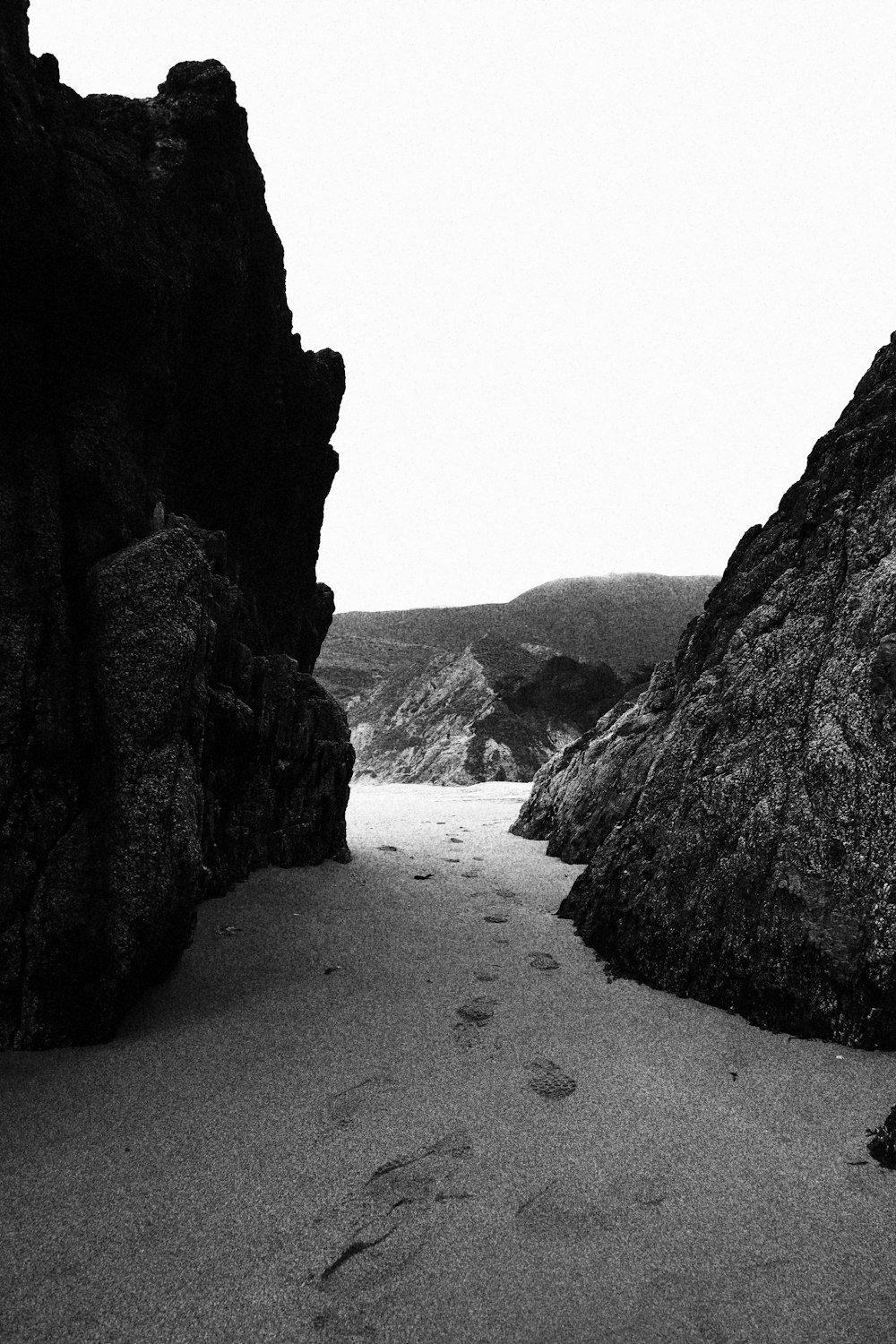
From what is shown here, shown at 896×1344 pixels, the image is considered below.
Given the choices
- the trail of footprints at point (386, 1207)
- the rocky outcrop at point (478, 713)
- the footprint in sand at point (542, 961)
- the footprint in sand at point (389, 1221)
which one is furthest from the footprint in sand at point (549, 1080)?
the rocky outcrop at point (478, 713)

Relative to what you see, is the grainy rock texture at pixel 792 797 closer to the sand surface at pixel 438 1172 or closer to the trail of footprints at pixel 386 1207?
the sand surface at pixel 438 1172

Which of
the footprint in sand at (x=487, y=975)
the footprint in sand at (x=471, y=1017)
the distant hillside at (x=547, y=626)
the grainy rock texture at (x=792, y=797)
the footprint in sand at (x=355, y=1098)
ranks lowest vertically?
the footprint in sand at (x=487, y=975)

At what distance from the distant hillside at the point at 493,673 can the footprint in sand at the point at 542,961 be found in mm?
24122

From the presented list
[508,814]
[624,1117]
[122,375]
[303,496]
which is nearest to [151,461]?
[122,375]

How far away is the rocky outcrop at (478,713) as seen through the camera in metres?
31.2

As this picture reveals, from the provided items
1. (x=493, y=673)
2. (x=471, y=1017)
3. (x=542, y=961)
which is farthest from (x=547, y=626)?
(x=471, y=1017)

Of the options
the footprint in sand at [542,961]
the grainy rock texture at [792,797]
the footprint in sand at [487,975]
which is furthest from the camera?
the footprint in sand at [542,961]

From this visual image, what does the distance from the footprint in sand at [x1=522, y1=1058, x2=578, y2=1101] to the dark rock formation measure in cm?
249

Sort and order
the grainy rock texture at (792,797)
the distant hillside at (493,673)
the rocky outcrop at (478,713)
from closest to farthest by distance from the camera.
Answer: the grainy rock texture at (792,797) → the rocky outcrop at (478,713) → the distant hillside at (493,673)

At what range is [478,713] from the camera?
34625mm

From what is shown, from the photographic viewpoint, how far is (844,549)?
19.9 ft

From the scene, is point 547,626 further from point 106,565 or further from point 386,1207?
point 386,1207

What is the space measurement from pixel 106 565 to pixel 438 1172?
413 cm

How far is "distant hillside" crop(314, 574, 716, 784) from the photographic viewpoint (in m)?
32.5
